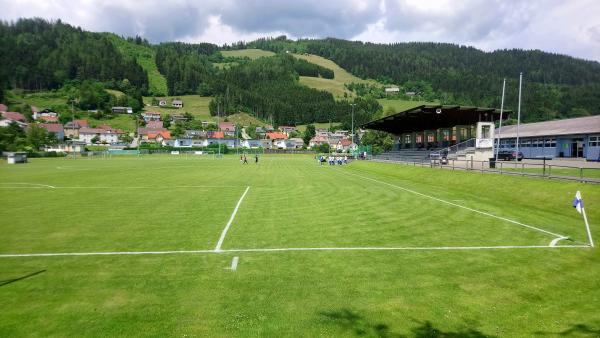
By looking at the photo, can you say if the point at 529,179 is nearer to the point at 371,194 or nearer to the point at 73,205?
the point at 371,194

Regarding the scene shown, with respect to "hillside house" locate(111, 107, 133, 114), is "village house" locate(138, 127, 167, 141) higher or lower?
lower

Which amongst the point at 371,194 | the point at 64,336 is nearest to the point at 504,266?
the point at 64,336

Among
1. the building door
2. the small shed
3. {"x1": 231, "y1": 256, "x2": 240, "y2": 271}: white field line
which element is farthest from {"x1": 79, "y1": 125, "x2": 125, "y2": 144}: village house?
{"x1": 231, "y1": 256, "x2": 240, "y2": 271}: white field line

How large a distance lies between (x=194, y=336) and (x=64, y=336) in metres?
1.86

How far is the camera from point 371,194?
21719 millimetres

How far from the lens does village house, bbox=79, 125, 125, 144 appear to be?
155875 millimetres

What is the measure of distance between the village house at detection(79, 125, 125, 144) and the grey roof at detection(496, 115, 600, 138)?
147 meters

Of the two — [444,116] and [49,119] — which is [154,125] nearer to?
[49,119]

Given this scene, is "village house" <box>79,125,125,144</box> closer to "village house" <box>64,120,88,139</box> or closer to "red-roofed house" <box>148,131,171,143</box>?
"village house" <box>64,120,88,139</box>

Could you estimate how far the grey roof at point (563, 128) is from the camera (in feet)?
161

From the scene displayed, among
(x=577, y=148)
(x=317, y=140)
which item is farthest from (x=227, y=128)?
(x=577, y=148)

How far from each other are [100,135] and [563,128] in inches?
6210

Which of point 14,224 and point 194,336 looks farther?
point 14,224

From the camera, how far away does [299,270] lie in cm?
844
